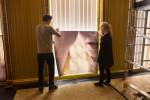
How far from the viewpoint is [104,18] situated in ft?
12.3

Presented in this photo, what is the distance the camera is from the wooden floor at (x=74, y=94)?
2.74 m

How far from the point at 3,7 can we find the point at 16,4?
0.81 ft

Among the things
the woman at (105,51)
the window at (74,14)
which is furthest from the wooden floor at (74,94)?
the window at (74,14)

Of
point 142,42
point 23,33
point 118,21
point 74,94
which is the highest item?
point 118,21

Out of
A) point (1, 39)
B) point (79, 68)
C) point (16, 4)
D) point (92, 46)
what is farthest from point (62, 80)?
point (16, 4)

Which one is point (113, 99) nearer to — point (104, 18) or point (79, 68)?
Answer: point (79, 68)

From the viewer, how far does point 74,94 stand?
288cm

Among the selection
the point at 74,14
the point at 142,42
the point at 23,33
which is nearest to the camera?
the point at 23,33

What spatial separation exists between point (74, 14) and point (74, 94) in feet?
5.68

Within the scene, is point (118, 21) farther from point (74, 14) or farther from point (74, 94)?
point (74, 94)

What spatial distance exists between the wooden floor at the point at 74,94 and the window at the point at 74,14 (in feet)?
4.31

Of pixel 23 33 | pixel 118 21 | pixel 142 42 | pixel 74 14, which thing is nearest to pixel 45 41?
pixel 23 33

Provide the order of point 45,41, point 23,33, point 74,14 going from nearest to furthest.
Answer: point 45,41
point 23,33
point 74,14

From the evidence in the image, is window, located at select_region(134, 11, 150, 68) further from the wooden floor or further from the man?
the man
